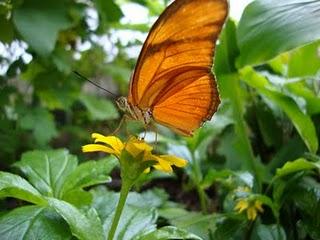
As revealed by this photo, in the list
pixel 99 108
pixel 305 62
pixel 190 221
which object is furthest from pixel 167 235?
pixel 99 108

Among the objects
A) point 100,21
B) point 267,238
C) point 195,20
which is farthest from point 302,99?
point 100,21

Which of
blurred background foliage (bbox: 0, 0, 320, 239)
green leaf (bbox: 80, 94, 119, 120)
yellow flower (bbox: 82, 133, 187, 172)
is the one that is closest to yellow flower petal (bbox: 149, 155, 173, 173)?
yellow flower (bbox: 82, 133, 187, 172)

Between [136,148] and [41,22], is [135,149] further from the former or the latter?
[41,22]

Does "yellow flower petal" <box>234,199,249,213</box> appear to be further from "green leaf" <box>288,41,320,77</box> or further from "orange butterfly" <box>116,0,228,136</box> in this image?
"green leaf" <box>288,41,320,77</box>

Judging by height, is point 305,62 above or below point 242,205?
above

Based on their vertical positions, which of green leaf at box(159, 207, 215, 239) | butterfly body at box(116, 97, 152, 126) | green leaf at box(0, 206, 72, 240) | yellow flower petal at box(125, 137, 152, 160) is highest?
butterfly body at box(116, 97, 152, 126)

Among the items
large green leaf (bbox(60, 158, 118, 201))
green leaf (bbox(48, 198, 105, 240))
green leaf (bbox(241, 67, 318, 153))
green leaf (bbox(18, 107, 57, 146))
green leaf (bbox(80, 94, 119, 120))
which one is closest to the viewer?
green leaf (bbox(48, 198, 105, 240))
